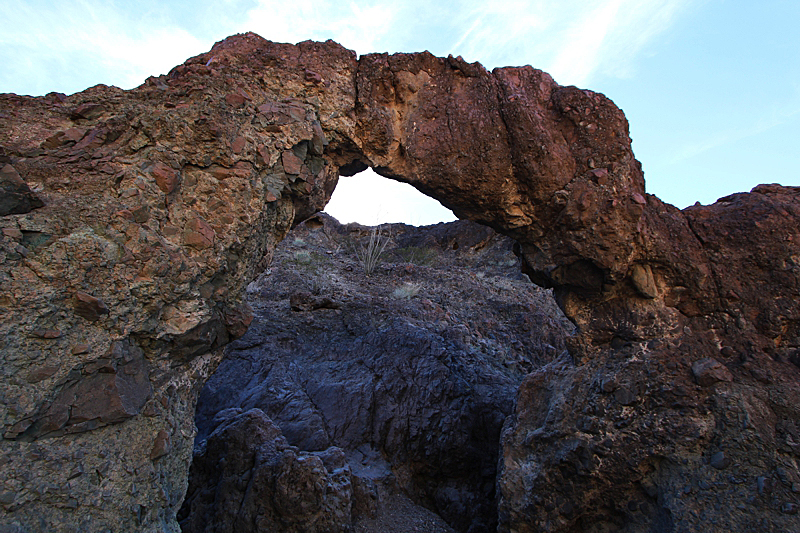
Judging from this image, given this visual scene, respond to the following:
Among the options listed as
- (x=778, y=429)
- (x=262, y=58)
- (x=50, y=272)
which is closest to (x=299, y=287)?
(x=262, y=58)

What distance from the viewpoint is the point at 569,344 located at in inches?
170

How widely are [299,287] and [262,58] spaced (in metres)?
4.60

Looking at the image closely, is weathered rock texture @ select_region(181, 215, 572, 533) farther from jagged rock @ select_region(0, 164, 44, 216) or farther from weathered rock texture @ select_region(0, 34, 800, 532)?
jagged rock @ select_region(0, 164, 44, 216)

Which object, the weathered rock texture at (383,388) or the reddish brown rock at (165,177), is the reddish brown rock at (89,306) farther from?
the weathered rock texture at (383,388)

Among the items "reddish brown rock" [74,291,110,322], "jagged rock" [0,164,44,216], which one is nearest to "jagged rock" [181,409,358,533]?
"reddish brown rock" [74,291,110,322]

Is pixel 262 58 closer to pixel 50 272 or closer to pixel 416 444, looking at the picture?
pixel 50 272

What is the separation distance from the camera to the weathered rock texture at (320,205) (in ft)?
8.61

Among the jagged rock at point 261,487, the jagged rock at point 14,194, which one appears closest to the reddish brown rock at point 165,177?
the jagged rock at point 14,194

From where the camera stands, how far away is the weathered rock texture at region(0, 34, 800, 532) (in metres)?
2.62

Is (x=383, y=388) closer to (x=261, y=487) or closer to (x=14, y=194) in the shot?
(x=261, y=487)

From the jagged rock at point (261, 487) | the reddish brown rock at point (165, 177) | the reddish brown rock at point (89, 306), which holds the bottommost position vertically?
the jagged rock at point (261, 487)

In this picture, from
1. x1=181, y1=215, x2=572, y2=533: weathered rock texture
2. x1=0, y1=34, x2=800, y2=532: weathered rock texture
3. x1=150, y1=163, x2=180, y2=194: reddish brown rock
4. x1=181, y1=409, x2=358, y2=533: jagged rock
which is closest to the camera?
x1=0, y1=34, x2=800, y2=532: weathered rock texture

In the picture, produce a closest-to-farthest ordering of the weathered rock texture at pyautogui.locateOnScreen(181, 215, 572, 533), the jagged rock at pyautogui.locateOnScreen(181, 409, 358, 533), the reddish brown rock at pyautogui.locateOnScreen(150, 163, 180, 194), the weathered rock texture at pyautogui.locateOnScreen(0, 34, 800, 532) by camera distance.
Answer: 1. the weathered rock texture at pyautogui.locateOnScreen(0, 34, 800, 532)
2. the reddish brown rock at pyautogui.locateOnScreen(150, 163, 180, 194)
3. the jagged rock at pyautogui.locateOnScreen(181, 409, 358, 533)
4. the weathered rock texture at pyautogui.locateOnScreen(181, 215, 572, 533)

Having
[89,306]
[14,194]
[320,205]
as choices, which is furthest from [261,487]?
[14,194]
